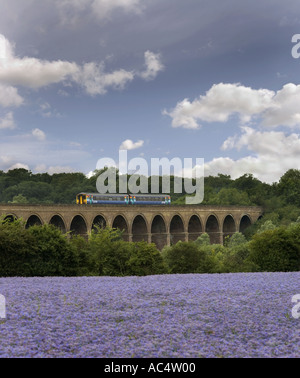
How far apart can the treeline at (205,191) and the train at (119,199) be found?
2070 cm

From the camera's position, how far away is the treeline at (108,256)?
18.1m

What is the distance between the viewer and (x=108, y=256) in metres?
20.7

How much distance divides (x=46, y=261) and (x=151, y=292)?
8944 mm

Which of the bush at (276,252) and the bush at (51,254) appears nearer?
the bush at (51,254)

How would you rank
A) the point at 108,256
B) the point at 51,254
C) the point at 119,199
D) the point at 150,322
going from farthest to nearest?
1. the point at 119,199
2. the point at 108,256
3. the point at 51,254
4. the point at 150,322

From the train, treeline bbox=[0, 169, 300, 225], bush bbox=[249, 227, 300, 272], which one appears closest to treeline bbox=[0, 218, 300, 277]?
bush bbox=[249, 227, 300, 272]

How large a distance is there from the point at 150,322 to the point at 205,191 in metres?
106

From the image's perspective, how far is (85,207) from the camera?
60.2m

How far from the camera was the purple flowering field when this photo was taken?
6.30m
